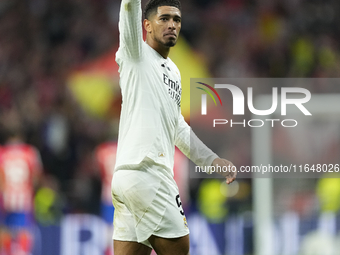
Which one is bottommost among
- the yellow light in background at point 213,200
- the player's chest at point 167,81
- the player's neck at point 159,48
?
the yellow light in background at point 213,200

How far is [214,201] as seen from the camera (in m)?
6.79

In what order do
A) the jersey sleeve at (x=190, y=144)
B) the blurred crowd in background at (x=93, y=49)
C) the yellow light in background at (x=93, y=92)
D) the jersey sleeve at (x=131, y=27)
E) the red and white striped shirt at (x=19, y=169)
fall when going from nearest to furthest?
the jersey sleeve at (x=131, y=27), the jersey sleeve at (x=190, y=144), the red and white striped shirt at (x=19, y=169), the blurred crowd in background at (x=93, y=49), the yellow light in background at (x=93, y=92)

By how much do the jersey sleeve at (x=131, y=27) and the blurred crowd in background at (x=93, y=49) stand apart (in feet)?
18.0

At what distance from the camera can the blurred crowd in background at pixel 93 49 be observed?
858cm

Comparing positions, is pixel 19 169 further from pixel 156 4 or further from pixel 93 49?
pixel 156 4

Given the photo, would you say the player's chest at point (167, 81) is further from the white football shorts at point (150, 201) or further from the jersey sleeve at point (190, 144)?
the white football shorts at point (150, 201)

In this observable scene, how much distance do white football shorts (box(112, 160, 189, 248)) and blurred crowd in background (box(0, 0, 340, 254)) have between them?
5.41m

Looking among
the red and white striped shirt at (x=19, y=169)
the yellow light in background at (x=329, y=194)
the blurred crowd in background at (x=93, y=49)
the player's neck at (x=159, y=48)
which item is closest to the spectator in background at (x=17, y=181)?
the red and white striped shirt at (x=19, y=169)


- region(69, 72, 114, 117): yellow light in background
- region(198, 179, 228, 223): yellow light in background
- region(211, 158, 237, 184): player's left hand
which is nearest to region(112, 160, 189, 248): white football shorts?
region(211, 158, 237, 184): player's left hand

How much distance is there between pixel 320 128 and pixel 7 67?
6.35 meters

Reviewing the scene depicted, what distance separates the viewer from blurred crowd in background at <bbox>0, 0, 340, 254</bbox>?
28.1ft

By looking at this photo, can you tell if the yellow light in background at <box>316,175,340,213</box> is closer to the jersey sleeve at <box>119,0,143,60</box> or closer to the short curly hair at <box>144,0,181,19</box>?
the short curly hair at <box>144,0,181,19</box>

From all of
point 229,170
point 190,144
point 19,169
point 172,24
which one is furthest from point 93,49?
point 229,170

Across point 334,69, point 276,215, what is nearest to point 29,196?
point 276,215
